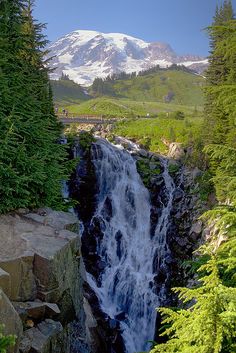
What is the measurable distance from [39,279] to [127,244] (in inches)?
692

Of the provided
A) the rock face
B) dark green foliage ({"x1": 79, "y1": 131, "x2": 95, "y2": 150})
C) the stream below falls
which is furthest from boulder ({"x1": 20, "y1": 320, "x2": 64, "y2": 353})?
dark green foliage ({"x1": 79, "y1": 131, "x2": 95, "y2": 150})

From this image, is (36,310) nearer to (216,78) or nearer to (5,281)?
(5,281)

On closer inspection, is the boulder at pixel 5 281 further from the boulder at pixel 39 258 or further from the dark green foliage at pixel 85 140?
the dark green foliage at pixel 85 140

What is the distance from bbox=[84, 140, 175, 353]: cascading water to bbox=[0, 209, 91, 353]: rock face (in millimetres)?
10871

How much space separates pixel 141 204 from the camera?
107 ft

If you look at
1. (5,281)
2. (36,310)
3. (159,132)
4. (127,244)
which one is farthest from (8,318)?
(159,132)

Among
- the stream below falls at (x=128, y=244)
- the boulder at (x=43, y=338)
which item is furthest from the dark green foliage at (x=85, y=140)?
the boulder at (x=43, y=338)

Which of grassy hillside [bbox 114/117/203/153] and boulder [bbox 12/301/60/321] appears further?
grassy hillside [bbox 114/117/203/153]

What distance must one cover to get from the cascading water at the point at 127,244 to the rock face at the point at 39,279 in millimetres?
10871

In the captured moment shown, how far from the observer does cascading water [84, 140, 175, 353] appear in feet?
81.3

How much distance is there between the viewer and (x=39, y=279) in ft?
40.2

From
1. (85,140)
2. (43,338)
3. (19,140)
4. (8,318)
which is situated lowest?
(43,338)

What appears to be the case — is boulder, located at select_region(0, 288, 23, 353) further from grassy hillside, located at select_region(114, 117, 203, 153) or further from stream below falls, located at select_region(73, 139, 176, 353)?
grassy hillside, located at select_region(114, 117, 203, 153)

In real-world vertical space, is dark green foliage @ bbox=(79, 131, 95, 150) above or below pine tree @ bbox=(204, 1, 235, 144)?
below
